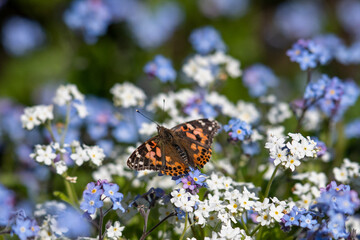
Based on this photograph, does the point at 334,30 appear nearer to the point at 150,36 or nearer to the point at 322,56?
the point at 150,36

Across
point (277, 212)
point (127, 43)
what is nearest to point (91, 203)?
point (277, 212)

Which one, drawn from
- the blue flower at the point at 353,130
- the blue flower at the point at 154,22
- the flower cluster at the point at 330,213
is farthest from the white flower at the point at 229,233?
the blue flower at the point at 154,22

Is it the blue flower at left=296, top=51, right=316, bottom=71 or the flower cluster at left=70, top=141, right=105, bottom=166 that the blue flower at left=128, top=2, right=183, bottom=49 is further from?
the flower cluster at left=70, top=141, right=105, bottom=166

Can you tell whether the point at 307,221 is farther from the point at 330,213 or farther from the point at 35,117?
the point at 35,117

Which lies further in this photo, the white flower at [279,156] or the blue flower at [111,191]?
the white flower at [279,156]

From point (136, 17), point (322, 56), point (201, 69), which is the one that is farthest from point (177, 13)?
point (322, 56)

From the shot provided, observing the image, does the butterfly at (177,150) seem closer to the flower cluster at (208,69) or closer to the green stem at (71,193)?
the green stem at (71,193)

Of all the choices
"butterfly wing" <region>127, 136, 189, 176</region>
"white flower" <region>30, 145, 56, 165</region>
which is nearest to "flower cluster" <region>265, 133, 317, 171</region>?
"butterfly wing" <region>127, 136, 189, 176</region>
